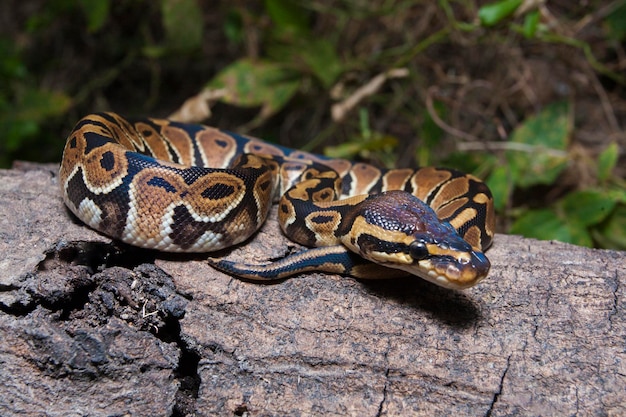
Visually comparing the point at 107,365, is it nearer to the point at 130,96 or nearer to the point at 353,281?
the point at 353,281

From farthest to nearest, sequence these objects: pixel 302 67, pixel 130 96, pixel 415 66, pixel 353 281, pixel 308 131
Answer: pixel 130 96 < pixel 308 131 < pixel 415 66 < pixel 302 67 < pixel 353 281

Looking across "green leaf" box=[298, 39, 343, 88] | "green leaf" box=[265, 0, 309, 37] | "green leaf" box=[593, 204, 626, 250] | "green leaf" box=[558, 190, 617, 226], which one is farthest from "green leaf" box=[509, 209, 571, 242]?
"green leaf" box=[265, 0, 309, 37]

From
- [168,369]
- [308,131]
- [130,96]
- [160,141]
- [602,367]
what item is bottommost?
[308,131]

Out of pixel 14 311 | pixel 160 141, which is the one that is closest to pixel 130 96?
pixel 160 141

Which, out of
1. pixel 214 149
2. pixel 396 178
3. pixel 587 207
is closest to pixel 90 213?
pixel 214 149

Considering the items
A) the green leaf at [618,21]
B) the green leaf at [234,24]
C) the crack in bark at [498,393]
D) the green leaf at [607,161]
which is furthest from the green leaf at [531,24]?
the green leaf at [234,24]
